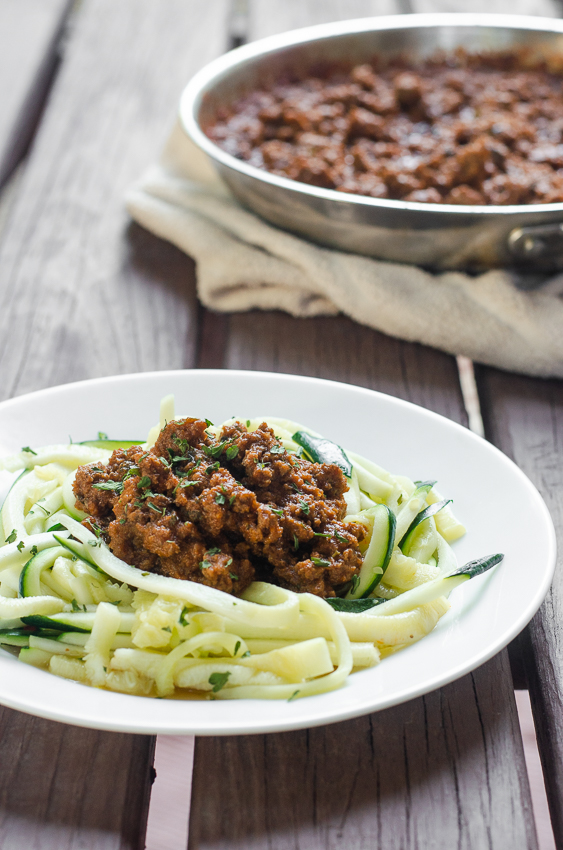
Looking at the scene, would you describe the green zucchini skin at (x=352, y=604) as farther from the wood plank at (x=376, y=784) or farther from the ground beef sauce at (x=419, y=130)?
the ground beef sauce at (x=419, y=130)

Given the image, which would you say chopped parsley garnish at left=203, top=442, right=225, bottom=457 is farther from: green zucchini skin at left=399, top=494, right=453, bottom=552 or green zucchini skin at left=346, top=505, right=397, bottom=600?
green zucchini skin at left=399, top=494, right=453, bottom=552

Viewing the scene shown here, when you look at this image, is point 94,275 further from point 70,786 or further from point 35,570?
point 70,786

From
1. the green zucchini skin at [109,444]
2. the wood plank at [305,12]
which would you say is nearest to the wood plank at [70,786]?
the green zucchini skin at [109,444]

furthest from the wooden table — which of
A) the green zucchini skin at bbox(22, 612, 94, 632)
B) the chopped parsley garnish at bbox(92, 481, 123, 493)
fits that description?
the chopped parsley garnish at bbox(92, 481, 123, 493)

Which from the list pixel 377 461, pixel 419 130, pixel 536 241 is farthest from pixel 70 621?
pixel 419 130

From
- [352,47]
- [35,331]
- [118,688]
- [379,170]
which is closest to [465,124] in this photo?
[379,170]

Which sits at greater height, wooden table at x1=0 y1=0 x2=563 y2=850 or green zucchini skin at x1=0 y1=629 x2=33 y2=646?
green zucchini skin at x1=0 y1=629 x2=33 y2=646
